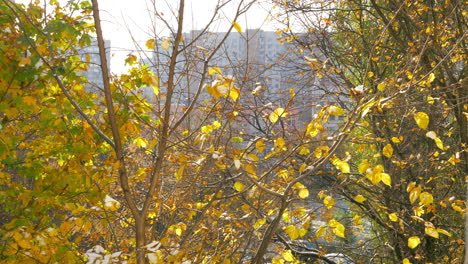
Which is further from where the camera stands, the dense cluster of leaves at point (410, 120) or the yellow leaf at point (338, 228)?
the dense cluster of leaves at point (410, 120)

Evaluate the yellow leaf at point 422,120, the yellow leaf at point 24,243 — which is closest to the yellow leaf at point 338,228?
the yellow leaf at point 422,120

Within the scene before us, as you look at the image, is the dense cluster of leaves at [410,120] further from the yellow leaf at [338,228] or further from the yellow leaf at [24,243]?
the yellow leaf at [24,243]

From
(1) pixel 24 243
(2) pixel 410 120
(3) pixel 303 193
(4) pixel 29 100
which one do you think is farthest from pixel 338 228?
(2) pixel 410 120

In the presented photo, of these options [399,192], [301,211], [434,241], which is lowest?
[434,241]

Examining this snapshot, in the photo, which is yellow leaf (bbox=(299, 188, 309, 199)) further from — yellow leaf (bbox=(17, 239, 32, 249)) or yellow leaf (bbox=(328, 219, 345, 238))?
yellow leaf (bbox=(17, 239, 32, 249))

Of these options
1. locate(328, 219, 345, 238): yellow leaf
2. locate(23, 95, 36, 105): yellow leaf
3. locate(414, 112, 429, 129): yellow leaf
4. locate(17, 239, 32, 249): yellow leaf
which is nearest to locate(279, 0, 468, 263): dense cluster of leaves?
locate(328, 219, 345, 238): yellow leaf

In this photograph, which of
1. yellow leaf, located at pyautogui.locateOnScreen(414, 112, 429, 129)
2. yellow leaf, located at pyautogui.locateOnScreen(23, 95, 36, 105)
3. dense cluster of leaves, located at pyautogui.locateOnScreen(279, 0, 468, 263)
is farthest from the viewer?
dense cluster of leaves, located at pyautogui.locateOnScreen(279, 0, 468, 263)

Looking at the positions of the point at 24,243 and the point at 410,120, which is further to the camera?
the point at 410,120

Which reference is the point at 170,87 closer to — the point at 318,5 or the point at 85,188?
the point at 85,188

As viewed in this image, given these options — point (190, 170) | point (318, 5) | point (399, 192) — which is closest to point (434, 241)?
point (399, 192)

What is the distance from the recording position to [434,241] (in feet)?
23.2

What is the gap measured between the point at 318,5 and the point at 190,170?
413 centimetres

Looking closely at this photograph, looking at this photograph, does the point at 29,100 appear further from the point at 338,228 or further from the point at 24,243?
the point at 338,228

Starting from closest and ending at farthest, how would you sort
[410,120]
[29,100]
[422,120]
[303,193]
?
[422,120]
[303,193]
[29,100]
[410,120]
